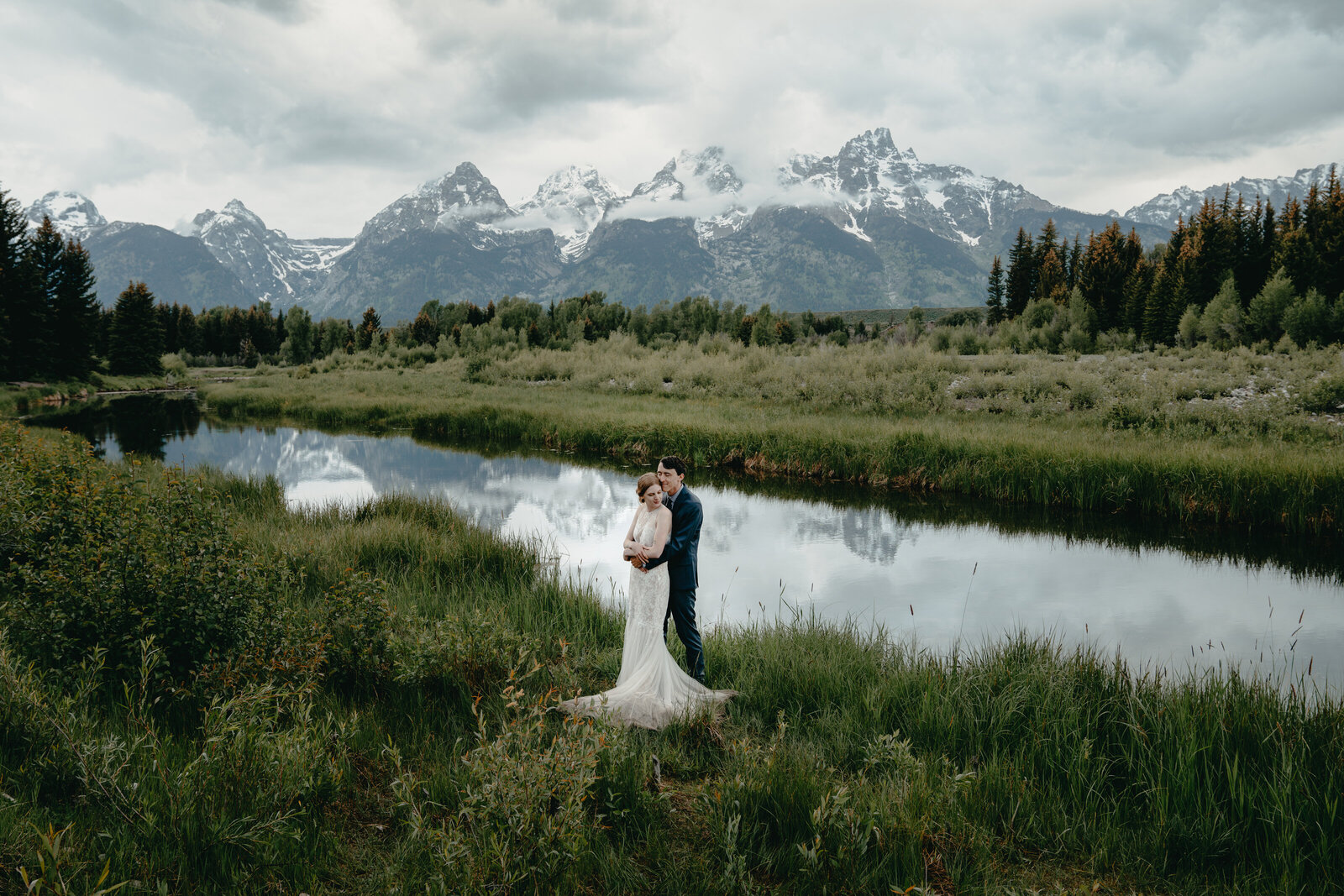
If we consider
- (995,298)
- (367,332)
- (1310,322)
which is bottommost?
(1310,322)

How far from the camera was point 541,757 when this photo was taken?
3.60 m

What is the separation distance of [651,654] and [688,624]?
598mm

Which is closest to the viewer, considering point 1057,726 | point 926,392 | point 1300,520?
point 1057,726

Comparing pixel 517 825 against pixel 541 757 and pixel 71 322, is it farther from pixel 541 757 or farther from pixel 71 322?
pixel 71 322

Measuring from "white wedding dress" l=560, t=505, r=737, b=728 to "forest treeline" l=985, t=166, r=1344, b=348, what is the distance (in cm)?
3918

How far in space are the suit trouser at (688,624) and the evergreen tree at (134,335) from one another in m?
77.3

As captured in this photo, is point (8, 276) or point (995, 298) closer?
point (8, 276)

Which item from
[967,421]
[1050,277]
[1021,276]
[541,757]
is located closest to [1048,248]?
[1021,276]

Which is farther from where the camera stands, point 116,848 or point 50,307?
point 50,307

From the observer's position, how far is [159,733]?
14.6 feet

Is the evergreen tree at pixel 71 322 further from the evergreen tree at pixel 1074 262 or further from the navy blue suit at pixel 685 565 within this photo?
the evergreen tree at pixel 1074 262

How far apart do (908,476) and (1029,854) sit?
14.8 meters

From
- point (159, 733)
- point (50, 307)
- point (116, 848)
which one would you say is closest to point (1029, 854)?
point (116, 848)

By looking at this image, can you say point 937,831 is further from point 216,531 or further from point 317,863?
point 216,531
